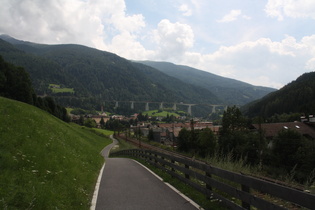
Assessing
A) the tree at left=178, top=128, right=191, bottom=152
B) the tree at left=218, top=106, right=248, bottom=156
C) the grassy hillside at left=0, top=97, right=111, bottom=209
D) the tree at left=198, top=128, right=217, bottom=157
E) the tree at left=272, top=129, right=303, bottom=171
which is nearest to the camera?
the grassy hillside at left=0, top=97, right=111, bottom=209

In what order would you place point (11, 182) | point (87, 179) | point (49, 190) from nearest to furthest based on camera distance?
point (11, 182) → point (49, 190) → point (87, 179)

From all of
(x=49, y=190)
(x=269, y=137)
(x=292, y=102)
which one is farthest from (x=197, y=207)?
(x=292, y=102)

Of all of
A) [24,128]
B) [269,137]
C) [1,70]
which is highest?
[1,70]

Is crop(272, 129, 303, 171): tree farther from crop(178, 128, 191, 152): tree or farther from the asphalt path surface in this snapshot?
the asphalt path surface

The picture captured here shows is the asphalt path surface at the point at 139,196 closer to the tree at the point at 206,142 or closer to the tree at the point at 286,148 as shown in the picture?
the tree at the point at 286,148

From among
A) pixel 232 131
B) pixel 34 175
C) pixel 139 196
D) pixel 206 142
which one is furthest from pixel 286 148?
pixel 34 175

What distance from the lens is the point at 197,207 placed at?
21.6 ft

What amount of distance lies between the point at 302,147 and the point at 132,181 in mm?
44753

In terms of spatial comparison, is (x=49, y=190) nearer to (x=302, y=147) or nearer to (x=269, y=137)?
(x=302, y=147)

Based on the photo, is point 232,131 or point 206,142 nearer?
point 206,142

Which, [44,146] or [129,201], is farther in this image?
[44,146]

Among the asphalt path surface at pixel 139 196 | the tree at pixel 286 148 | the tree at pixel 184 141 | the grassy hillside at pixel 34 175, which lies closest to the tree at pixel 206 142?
the tree at pixel 184 141

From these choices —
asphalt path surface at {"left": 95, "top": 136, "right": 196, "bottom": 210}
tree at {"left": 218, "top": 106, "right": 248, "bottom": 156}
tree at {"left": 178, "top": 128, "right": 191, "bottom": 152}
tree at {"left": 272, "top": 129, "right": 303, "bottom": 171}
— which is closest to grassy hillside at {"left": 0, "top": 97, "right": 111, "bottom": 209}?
asphalt path surface at {"left": 95, "top": 136, "right": 196, "bottom": 210}

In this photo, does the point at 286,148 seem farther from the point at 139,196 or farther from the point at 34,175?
the point at 34,175
